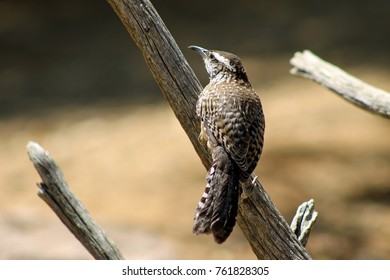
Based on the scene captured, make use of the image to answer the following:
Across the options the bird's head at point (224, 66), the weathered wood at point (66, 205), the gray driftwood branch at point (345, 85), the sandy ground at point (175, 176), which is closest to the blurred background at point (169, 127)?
the sandy ground at point (175, 176)

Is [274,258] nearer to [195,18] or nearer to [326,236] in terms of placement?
[326,236]

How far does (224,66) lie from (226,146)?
66 cm

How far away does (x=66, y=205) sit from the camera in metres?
4.07

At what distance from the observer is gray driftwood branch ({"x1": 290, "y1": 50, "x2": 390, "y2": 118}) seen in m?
4.55

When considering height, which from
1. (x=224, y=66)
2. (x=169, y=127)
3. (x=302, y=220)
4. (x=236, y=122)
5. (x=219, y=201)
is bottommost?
(x=219, y=201)

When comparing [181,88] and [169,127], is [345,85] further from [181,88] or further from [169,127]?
[169,127]

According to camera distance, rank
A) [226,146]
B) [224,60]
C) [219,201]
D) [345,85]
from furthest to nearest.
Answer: [345,85] → [224,60] → [226,146] → [219,201]

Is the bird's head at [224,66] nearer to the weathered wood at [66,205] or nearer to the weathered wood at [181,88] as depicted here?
the weathered wood at [181,88]

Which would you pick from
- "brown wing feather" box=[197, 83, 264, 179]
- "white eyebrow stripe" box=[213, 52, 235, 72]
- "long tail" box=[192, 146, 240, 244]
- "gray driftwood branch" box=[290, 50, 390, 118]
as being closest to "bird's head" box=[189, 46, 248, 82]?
"white eyebrow stripe" box=[213, 52, 235, 72]

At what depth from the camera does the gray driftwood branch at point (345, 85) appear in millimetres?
4555

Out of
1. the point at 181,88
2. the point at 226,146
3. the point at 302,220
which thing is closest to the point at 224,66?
the point at 181,88

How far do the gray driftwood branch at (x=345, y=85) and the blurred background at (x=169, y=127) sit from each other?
2.74 metres

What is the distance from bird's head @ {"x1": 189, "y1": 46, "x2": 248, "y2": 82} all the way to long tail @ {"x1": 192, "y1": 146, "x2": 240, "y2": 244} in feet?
1.94

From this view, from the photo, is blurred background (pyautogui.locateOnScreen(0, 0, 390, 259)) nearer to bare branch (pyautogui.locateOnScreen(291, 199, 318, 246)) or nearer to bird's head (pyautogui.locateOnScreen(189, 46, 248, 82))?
bare branch (pyautogui.locateOnScreen(291, 199, 318, 246))
